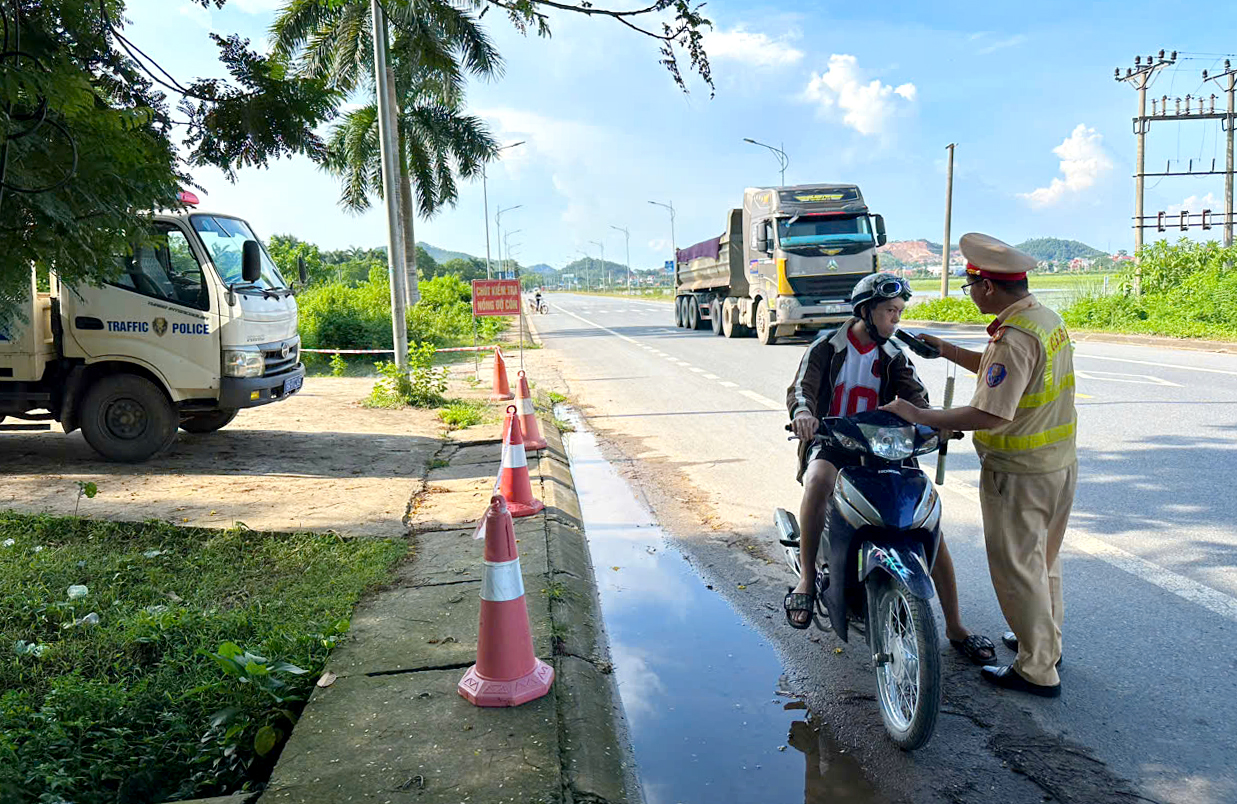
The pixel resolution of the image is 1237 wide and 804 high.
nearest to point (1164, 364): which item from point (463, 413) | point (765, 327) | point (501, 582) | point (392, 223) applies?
point (765, 327)

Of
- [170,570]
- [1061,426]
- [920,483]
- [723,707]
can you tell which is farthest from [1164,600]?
[170,570]

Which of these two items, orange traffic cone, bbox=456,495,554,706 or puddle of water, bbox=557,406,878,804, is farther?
orange traffic cone, bbox=456,495,554,706

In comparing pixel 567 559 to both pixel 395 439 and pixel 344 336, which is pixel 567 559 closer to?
pixel 395 439

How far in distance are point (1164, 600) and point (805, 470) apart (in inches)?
77.4

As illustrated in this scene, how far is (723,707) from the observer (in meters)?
3.87

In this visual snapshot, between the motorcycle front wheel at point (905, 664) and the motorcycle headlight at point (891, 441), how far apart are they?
0.48 meters

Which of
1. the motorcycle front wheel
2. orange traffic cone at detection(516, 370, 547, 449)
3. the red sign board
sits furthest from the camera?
the red sign board

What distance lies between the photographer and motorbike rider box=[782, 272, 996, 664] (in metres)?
4.04

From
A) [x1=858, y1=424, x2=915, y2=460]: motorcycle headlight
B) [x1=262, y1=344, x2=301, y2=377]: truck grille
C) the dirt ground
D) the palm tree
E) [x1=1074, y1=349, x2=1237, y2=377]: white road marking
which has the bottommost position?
the dirt ground

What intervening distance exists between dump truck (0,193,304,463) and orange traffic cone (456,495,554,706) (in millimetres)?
5799

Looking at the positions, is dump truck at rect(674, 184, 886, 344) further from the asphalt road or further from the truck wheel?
the asphalt road

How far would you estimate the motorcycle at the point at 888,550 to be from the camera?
11.2ft

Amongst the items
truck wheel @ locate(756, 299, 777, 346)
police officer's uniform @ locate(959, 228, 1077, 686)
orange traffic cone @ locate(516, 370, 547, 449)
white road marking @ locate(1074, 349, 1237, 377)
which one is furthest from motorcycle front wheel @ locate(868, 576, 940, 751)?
truck wheel @ locate(756, 299, 777, 346)

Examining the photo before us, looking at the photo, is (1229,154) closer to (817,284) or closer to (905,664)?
(817,284)
